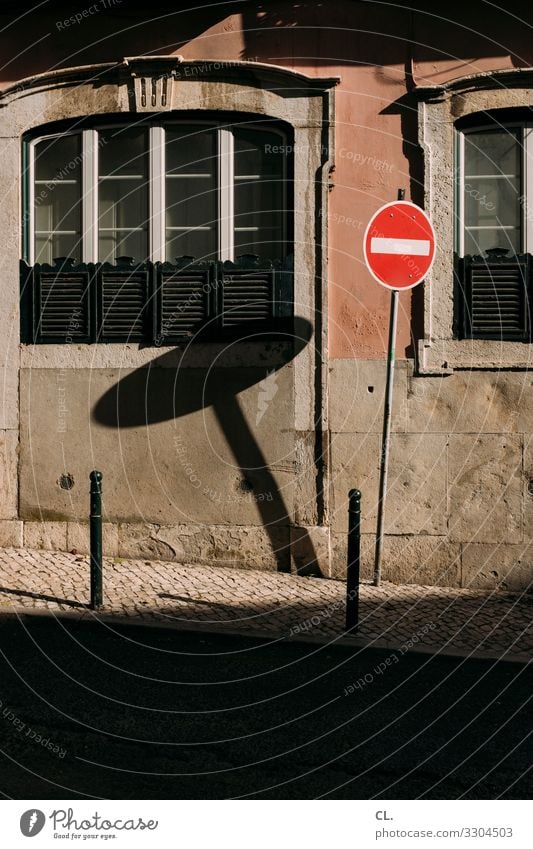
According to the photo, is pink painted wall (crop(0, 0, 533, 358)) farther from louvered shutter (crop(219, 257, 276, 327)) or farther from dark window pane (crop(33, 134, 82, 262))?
dark window pane (crop(33, 134, 82, 262))

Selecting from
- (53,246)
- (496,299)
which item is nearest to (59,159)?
(53,246)

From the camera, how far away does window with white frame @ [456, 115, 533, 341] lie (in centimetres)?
1018

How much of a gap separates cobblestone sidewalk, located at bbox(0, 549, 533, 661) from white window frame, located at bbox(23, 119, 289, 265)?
3210 mm

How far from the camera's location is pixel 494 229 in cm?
1042

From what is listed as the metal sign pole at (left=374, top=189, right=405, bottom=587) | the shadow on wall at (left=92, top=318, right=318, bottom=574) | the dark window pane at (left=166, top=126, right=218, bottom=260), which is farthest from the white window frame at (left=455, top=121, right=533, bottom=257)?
the dark window pane at (left=166, top=126, right=218, bottom=260)

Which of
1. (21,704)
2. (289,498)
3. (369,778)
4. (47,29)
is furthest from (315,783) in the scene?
(47,29)

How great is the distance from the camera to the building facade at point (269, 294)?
1007 centimetres

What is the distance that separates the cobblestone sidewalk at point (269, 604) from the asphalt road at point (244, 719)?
35 cm

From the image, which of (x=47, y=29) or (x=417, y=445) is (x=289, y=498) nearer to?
(x=417, y=445)

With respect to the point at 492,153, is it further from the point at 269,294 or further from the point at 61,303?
the point at 61,303

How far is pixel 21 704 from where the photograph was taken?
6090 millimetres

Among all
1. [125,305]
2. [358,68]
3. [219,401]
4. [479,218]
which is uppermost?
[358,68]

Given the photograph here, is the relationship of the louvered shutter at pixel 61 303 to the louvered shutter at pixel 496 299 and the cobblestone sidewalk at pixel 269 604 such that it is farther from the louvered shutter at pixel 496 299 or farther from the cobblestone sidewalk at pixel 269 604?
the louvered shutter at pixel 496 299

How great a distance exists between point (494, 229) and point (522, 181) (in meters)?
0.52
